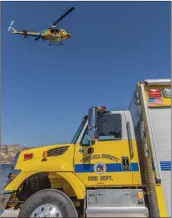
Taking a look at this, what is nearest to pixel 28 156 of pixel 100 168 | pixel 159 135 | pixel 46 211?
pixel 46 211

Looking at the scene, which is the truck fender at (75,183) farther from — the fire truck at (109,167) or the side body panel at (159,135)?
the side body panel at (159,135)

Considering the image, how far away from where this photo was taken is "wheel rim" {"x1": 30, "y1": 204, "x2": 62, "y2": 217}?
4.98 m

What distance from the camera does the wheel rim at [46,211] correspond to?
4.98 m

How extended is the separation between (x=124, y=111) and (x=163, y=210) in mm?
2128

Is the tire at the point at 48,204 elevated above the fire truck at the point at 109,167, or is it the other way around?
the fire truck at the point at 109,167

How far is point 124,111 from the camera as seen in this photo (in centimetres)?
586

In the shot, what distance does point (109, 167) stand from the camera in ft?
17.6

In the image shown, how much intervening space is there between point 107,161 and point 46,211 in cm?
151

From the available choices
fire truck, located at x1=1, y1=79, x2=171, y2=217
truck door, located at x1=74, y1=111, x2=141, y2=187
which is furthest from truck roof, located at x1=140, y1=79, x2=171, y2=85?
truck door, located at x1=74, y1=111, x2=141, y2=187

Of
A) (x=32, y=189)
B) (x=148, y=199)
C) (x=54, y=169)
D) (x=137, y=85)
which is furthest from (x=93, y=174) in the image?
(x=137, y=85)

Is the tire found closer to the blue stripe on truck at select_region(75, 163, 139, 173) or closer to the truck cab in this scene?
the truck cab

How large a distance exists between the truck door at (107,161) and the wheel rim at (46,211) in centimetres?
77

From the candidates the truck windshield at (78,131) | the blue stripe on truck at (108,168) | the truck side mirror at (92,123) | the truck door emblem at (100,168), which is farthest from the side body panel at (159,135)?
the truck windshield at (78,131)

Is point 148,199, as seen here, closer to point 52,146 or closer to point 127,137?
point 127,137
